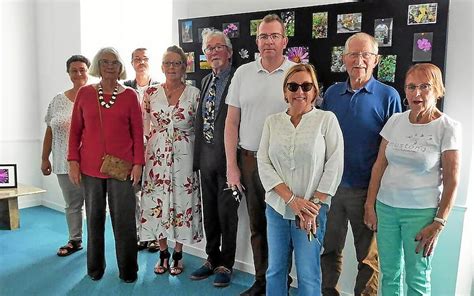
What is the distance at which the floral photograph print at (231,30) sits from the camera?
2584 millimetres

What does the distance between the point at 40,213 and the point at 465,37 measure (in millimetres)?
3861

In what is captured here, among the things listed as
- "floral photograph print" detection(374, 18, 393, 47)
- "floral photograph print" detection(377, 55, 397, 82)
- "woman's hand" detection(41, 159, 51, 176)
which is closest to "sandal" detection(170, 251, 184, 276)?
"woman's hand" detection(41, 159, 51, 176)

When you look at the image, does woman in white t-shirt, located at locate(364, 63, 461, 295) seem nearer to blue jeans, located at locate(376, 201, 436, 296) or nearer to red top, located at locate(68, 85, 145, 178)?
blue jeans, located at locate(376, 201, 436, 296)

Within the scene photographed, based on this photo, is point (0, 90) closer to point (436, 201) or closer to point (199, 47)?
point (199, 47)

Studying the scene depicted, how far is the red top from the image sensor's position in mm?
2379

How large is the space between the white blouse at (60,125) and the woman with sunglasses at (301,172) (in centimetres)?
178

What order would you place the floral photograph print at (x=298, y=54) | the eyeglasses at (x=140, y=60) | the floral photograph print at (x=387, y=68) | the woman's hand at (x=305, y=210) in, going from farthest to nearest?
the eyeglasses at (x=140, y=60) → the floral photograph print at (x=298, y=54) → the floral photograph print at (x=387, y=68) → the woman's hand at (x=305, y=210)

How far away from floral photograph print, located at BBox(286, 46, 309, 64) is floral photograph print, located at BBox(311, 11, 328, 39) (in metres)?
0.09

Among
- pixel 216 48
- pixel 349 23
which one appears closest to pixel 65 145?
pixel 216 48

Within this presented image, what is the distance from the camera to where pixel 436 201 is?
5.57 ft

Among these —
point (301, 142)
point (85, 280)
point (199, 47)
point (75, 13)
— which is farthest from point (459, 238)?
point (75, 13)

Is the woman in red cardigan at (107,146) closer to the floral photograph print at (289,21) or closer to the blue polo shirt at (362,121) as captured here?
the floral photograph print at (289,21)

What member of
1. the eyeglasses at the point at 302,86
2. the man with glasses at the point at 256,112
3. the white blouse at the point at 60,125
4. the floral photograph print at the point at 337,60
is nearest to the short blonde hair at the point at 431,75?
the eyeglasses at the point at 302,86

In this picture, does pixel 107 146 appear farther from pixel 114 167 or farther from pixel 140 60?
pixel 140 60
